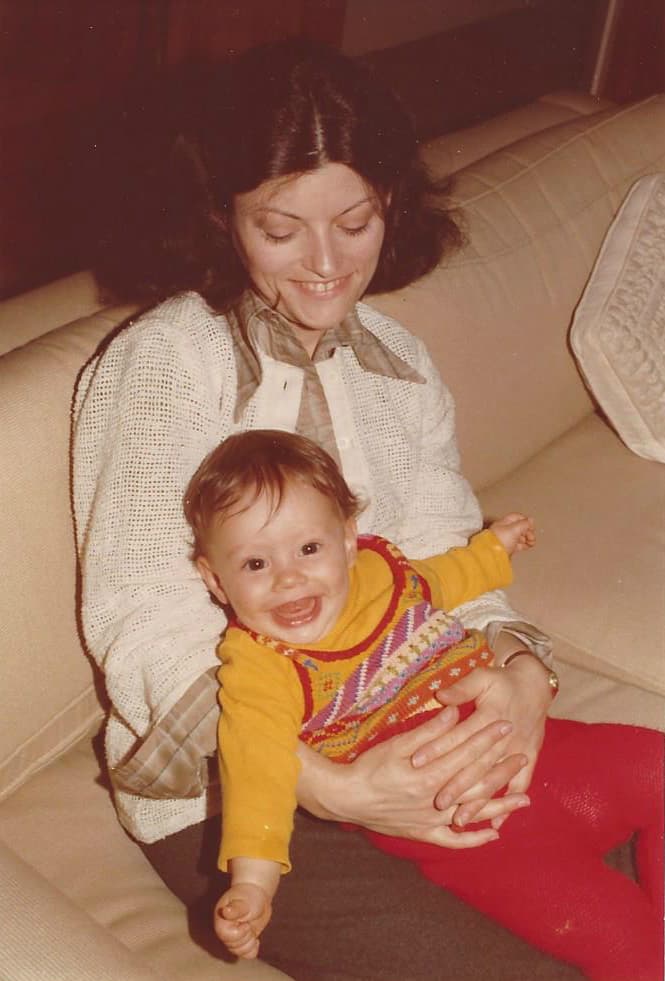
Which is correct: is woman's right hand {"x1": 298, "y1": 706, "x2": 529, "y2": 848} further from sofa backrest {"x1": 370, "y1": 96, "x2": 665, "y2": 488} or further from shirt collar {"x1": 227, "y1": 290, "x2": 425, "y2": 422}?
sofa backrest {"x1": 370, "y1": 96, "x2": 665, "y2": 488}

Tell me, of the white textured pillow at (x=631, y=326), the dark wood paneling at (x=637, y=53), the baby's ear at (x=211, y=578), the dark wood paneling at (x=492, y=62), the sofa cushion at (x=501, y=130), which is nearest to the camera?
the baby's ear at (x=211, y=578)

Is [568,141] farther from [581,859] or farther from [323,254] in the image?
[581,859]

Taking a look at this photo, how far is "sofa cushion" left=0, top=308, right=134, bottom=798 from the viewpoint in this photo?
1292 millimetres

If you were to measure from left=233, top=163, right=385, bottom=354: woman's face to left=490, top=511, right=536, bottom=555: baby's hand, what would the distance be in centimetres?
39

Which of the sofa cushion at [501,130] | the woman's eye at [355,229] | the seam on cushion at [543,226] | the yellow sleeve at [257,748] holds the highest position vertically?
the woman's eye at [355,229]

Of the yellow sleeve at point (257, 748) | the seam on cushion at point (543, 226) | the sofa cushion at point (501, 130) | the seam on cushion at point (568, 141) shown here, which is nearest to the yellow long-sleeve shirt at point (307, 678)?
the yellow sleeve at point (257, 748)

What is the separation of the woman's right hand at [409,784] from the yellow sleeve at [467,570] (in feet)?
0.80

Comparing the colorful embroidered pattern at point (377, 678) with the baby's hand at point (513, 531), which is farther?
the baby's hand at point (513, 531)

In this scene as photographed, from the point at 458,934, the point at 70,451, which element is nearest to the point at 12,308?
the point at 70,451

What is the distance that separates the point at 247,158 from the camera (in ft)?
4.30

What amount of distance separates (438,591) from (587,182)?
3.61 feet

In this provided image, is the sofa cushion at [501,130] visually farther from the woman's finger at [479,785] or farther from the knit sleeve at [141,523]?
the woman's finger at [479,785]

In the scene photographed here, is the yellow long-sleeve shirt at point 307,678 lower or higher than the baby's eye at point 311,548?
lower

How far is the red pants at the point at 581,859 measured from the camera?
4.00ft
